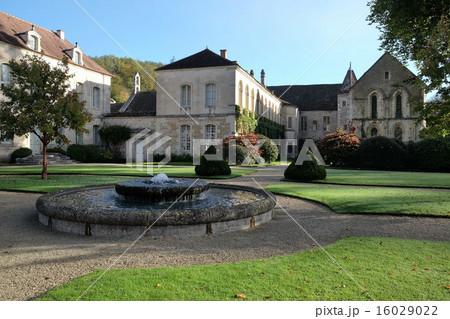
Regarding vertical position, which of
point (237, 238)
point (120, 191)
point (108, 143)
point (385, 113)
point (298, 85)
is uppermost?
point (298, 85)

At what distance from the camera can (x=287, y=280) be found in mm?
3521

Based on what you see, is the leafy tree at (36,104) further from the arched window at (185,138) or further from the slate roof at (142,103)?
the slate roof at (142,103)

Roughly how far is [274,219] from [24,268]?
4.61 metres

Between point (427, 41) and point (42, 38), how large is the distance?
99.3 ft

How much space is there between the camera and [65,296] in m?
3.10

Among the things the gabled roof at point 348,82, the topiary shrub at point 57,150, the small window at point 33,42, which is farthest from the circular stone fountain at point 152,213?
the gabled roof at point 348,82

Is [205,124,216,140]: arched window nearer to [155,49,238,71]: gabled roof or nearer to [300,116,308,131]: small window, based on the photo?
[155,49,238,71]: gabled roof

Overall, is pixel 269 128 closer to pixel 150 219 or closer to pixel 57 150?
pixel 57 150

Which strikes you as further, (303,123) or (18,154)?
(303,123)

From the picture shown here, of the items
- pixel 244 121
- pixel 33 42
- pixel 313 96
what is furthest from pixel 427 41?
pixel 313 96

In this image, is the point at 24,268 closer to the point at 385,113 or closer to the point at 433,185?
the point at 433,185

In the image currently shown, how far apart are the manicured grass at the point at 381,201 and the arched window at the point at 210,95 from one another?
65.0 feet

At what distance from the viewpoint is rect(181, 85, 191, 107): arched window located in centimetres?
3103

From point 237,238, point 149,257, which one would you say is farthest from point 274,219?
point 149,257
